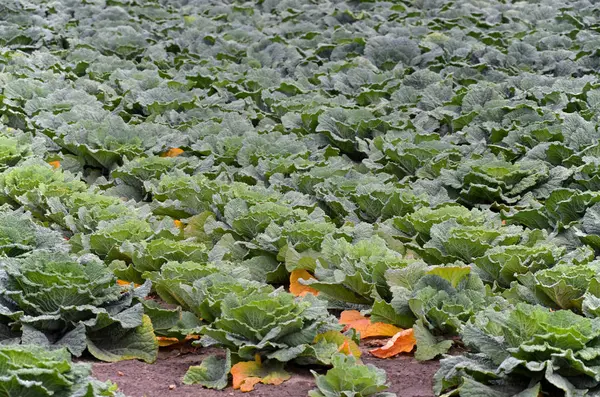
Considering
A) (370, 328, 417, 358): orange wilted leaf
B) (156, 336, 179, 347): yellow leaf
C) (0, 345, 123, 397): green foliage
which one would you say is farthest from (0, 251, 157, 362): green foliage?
(370, 328, 417, 358): orange wilted leaf

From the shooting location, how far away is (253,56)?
1088 cm

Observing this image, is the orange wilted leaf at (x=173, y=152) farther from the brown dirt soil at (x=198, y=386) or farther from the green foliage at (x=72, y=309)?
the brown dirt soil at (x=198, y=386)

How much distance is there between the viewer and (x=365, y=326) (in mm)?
4602

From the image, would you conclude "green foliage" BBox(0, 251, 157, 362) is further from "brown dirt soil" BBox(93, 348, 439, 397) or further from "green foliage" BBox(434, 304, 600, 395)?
"green foliage" BBox(434, 304, 600, 395)

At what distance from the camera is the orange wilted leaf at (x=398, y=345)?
4350 mm

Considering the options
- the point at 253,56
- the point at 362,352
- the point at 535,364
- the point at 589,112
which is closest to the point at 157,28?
the point at 253,56

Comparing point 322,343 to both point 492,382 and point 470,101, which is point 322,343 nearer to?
point 492,382

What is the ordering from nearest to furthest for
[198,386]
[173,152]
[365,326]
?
[198,386], [365,326], [173,152]

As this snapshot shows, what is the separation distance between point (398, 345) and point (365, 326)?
27 centimetres

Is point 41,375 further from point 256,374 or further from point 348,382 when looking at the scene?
point 348,382

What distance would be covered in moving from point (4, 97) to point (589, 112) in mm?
5389

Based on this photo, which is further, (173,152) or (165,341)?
(173,152)

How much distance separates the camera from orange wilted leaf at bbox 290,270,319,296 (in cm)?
499

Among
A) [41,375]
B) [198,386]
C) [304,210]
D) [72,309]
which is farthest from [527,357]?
[304,210]
